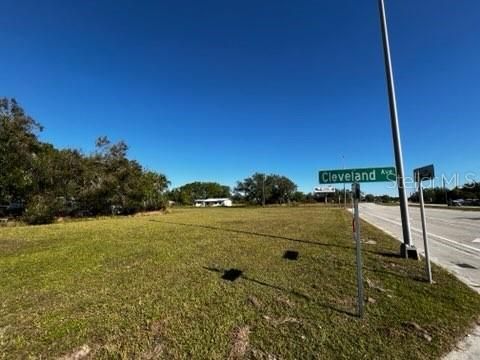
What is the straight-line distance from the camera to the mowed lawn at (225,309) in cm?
321

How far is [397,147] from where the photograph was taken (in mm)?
8039

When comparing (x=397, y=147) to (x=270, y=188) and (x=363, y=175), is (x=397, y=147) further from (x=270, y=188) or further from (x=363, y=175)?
(x=270, y=188)

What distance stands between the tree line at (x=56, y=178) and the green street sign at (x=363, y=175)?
2286 centimetres

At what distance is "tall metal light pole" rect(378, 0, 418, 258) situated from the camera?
307 inches

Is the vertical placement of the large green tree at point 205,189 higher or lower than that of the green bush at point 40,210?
higher

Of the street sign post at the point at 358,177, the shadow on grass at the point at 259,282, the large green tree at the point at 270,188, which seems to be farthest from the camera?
the large green tree at the point at 270,188

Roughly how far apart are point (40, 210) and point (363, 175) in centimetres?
2382

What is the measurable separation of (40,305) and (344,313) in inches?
176

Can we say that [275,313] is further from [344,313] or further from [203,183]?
[203,183]

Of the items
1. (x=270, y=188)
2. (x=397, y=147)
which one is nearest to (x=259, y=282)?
(x=397, y=147)

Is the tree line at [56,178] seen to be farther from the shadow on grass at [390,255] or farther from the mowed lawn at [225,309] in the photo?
the shadow on grass at [390,255]

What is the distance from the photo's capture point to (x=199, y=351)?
313cm

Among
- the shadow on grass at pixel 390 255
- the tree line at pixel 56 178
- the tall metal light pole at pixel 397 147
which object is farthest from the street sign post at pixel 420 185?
the tree line at pixel 56 178

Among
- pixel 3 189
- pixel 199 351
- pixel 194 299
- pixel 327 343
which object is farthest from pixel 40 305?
pixel 3 189
